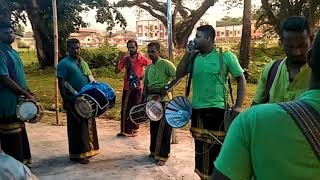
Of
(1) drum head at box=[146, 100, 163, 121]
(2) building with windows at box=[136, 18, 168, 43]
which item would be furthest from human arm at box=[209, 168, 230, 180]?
(2) building with windows at box=[136, 18, 168, 43]

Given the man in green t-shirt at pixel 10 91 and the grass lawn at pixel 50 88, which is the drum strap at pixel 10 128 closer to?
the man in green t-shirt at pixel 10 91

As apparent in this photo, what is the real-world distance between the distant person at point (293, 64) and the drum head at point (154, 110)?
2.64 metres

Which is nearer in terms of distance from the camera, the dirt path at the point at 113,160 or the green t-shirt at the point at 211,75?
the green t-shirt at the point at 211,75

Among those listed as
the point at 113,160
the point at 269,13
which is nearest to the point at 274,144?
the point at 113,160

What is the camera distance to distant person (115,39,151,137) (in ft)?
23.6

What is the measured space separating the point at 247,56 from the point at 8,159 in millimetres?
14917

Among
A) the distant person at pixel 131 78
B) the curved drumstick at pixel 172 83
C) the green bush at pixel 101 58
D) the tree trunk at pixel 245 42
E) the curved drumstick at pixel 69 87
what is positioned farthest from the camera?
the green bush at pixel 101 58

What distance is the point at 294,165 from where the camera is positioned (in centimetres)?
132

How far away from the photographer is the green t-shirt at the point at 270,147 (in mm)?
1308

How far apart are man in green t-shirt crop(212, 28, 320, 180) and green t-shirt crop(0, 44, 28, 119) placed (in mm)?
3921

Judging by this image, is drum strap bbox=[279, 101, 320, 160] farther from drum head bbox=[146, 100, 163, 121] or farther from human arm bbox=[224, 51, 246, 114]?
drum head bbox=[146, 100, 163, 121]

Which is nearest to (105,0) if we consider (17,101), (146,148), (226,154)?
(146,148)

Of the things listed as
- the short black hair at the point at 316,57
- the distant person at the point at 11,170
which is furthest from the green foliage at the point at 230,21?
the short black hair at the point at 316,57

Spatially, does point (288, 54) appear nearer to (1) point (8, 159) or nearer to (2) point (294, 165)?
(2) point (294, 165)
